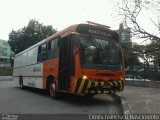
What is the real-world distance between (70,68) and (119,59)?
2454mm

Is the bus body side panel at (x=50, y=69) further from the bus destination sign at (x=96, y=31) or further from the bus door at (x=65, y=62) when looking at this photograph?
the bus destination sign at (x=96, y=31)

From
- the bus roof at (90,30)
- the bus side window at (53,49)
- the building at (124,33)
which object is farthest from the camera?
the building at (124,33)

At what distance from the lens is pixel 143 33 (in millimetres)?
22016

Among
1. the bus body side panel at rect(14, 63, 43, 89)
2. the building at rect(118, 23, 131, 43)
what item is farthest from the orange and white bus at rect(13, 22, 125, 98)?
the building at rect(118, 23, 131, 43)

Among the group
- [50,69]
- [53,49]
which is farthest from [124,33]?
[50,69]

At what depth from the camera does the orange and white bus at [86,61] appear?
11.6 m

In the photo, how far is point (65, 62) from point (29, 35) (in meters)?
48.7

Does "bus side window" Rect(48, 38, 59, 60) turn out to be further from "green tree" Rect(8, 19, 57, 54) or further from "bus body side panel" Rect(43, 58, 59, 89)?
"green tree" Rect(8, 19, 57, 54)

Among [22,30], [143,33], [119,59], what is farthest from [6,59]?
[119,59]

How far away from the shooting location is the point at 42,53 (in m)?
16.7

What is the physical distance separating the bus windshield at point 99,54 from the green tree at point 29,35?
4774cm

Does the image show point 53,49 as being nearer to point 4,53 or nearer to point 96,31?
point 96,31

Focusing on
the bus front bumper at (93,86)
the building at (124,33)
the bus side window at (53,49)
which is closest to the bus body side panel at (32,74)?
the bus side window at (53,49)

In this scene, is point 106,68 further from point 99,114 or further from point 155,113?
point 155,113
